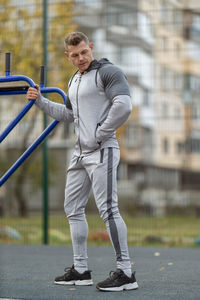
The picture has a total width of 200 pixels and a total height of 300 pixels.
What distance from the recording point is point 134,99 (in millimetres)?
7422

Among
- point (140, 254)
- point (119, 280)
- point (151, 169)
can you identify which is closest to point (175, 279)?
point (119, 280)

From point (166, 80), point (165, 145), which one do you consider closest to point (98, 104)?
Answer: point (166, 80)

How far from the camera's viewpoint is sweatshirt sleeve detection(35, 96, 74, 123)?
3.57 metres

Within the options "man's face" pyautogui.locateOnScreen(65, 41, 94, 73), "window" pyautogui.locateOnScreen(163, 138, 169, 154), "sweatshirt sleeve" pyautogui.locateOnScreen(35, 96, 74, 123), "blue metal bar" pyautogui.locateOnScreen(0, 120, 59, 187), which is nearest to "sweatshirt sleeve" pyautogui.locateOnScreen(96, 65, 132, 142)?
"man's face" pyautogui.locateOnScreen(65, 41, 94, 73)

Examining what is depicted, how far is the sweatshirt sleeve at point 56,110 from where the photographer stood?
11.7 feet

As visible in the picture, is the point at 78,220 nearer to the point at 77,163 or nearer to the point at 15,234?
the point at 77,163

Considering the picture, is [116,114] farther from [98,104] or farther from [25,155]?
[25,155]

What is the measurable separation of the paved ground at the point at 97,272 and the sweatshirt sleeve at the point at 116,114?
0.85m

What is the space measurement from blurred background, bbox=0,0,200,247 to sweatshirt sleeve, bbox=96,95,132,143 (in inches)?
125

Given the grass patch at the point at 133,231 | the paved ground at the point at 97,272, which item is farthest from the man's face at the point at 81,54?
the grass patch at the point at 133,231

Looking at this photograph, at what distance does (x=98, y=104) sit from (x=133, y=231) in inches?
132

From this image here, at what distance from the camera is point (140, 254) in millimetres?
5289

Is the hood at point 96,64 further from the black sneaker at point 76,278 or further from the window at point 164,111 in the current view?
the window at point 164,111

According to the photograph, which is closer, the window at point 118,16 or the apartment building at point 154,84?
the apartment building at point 154,84
